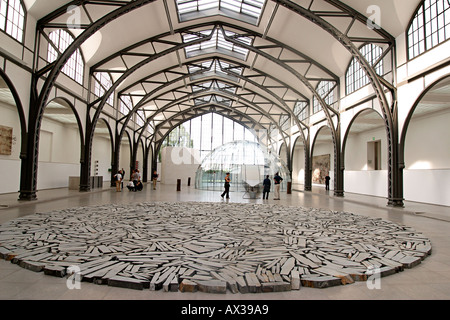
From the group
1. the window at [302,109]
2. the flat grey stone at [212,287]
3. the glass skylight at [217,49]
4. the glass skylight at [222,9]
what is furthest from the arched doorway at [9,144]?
the window at [302,109]

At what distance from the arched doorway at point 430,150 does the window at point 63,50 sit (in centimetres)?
1851

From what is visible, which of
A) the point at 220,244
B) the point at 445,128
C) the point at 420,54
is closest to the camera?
the point at 220,244

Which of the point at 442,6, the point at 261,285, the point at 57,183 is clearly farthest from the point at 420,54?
the point at 57,183

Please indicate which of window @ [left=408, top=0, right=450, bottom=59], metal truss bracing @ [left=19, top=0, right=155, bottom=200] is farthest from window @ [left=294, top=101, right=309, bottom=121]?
metal truss bracing @ [left=19, top=0, right=155, bottom=200]

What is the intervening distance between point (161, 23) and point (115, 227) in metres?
15.0

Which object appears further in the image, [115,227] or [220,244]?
[115,227]

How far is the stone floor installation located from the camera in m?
3.52

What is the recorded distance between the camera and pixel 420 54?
11648 mm

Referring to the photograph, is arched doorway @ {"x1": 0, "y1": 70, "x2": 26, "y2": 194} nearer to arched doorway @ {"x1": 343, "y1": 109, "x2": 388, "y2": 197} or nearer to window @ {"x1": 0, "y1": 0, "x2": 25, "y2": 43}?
window @ {"x1": 0, "y1": 0, "x2": 25, "y2": 43}

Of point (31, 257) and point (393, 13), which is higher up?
point (393, 13)

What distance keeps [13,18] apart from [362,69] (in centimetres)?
1665

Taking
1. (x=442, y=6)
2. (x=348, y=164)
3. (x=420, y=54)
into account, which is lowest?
(x=348, y=164)

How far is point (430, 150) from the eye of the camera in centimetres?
1634
